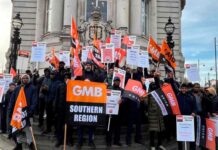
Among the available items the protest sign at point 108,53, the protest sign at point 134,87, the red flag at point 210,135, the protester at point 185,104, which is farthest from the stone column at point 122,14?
the red flag at point 210,135

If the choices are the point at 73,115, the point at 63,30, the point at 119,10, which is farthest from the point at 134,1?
the point at 73,115

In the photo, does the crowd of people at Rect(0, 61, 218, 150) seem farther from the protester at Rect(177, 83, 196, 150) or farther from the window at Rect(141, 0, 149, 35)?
the window at Rect(141, 0, 149, 35)

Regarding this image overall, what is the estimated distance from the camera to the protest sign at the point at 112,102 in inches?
446

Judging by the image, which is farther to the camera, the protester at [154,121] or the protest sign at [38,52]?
the protest sign at [38,52]

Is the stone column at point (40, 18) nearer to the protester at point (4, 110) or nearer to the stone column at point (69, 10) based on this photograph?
the stone column at point (69, 10)

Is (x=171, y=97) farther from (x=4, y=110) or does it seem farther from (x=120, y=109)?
(x=4, y=110)

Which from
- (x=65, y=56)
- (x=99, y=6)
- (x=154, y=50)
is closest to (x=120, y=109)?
(x=154, y=50)

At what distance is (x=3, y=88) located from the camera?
1322cm

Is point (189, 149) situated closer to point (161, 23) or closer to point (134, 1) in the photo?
point (134, 1)

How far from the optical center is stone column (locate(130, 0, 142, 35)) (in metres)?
29.0

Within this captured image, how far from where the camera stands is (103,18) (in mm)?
28750

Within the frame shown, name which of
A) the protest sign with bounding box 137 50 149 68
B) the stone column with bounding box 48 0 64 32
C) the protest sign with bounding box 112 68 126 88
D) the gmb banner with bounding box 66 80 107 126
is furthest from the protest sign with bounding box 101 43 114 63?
the stone column with bounding box 48 0 64 32

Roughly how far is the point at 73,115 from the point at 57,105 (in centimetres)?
134

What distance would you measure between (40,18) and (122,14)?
740 centimetres
